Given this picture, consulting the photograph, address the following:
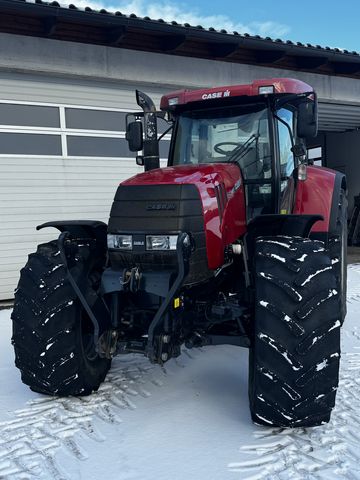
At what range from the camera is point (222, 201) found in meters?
3.06

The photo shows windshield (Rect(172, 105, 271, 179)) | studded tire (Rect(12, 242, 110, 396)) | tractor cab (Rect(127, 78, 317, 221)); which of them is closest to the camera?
studded tire (Rect(12, 242, 110, 396))

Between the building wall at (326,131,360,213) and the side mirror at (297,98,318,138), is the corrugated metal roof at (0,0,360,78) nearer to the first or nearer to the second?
the side mirror at (297,98,318,138)

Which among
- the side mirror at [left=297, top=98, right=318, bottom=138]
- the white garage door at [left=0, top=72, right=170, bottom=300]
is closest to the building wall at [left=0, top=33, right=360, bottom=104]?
the white garage door at [left=0, top=72, right=170, bottom=300]

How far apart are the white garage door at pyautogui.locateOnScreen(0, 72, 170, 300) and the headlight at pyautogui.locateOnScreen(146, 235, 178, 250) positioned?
15.3ft

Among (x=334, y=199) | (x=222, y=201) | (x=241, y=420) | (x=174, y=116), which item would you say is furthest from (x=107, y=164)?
(x=241, y=420)

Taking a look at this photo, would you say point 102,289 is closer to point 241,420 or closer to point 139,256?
point 139,256

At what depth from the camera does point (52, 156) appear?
23.7ft

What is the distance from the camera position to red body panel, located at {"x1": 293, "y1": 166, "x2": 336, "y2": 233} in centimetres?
402

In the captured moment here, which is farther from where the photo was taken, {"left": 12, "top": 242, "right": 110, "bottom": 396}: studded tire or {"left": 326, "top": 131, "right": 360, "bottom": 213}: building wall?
{"left": 326, "top": 131, "right": 360, "bottom": 213}: building wall

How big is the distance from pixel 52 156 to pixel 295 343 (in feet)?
18.3

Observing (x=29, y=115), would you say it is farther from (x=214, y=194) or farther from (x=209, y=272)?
(x=209, y=272)

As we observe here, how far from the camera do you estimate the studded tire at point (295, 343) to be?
2588 mm

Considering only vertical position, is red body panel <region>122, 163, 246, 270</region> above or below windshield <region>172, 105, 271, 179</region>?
below

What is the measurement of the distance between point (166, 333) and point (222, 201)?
2.94 ft
